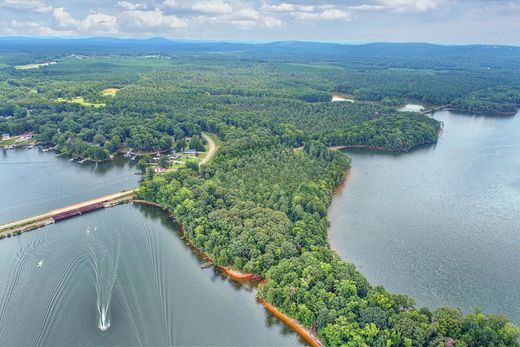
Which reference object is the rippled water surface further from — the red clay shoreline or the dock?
the dock

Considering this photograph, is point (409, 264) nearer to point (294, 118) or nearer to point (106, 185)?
point (106, 185)

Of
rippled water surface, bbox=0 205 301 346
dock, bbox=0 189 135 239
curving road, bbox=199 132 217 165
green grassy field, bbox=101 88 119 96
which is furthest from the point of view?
green grassy field, bbox=101 88 119 96

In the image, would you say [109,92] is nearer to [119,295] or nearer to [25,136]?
[25,136]

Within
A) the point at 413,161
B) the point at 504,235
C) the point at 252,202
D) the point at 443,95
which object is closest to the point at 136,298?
the point at 252,202

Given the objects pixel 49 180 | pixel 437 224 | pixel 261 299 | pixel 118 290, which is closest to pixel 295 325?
pixel 261 299

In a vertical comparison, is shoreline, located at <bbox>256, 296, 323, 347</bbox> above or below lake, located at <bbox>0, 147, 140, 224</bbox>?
below

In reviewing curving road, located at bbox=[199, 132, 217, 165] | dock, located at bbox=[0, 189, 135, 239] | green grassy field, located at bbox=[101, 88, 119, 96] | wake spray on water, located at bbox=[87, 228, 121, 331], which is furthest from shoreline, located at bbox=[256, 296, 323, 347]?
green grassy field, located at bbox=[101, 88, 119, 96]

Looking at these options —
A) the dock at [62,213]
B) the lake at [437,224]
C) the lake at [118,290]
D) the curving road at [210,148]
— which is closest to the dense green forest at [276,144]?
the curving road at [210,148]

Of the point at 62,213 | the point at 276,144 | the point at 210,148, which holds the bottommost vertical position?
the point at 62,213

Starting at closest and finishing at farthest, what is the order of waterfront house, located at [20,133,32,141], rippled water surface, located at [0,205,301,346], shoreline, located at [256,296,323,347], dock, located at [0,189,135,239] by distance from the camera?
shoreline, located at [256,296,323,347] < rippled water surface, located at [0,205,301,346] < dock, located at [0,189,135,239] < waterfront house, located at [20,133,32,141]
